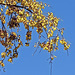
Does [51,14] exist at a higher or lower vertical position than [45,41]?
higher

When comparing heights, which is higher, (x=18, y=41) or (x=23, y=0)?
(x=23, y=0)

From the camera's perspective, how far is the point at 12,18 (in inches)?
307

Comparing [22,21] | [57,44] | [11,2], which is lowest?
[57,44]

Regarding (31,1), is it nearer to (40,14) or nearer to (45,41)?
(40,14)

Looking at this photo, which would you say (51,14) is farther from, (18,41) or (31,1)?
(18,41)

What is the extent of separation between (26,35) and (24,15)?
0.50 m

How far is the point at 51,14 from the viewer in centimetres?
767

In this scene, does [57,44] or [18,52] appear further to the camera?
[18,52]

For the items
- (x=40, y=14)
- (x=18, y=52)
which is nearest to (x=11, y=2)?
(x=40, y=14)

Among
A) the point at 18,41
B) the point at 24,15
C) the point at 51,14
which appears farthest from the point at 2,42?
the point at 51,14

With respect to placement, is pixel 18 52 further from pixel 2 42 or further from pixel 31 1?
pixel 31 1

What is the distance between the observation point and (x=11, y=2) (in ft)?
25.2

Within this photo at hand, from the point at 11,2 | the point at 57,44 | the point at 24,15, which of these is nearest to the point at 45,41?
the point at 57,44

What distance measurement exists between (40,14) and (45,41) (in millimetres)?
680
